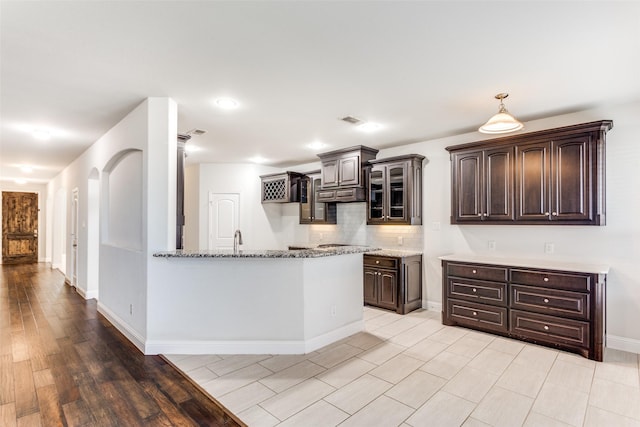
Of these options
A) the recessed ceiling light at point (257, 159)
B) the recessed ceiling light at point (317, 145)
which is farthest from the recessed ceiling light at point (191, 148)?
the recessed ceiling light at point (317, 145)

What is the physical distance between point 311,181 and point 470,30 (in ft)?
14.7

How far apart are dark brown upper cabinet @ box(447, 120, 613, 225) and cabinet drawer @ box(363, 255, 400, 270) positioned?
99 cm

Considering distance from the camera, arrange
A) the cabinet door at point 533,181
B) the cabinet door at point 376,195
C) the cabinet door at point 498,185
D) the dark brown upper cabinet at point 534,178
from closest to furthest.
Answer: the dark brown upper cabinet at point 534,178
the cabinet door at point 533,181
the cabinet door at point 498,185
the cabinet door at point 376,195

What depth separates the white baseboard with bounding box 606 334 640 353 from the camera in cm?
333

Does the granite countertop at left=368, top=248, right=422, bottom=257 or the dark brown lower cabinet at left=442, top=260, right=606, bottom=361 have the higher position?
the granite countertop at left=368, top=248, right=422, bottom=257

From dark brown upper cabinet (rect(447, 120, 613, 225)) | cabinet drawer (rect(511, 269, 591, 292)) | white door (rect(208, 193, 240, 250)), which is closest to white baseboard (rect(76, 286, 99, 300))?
white door (rect(208, 193, 240, 250))

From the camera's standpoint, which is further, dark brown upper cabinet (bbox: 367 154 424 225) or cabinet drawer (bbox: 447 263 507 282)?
dark brown upper cabinet (bbox: 367 154 424 225)

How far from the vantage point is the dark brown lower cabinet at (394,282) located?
4621 mm

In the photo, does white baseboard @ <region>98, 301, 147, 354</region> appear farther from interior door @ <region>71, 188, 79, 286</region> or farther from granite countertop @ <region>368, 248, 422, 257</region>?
granite countertop @ <region>368, 248, 422, 257</region>

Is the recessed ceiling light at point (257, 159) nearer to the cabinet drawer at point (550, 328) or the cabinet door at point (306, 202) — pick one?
the cabinet door at point (306, 202)

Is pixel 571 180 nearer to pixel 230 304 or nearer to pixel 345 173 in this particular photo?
pixel 345 173

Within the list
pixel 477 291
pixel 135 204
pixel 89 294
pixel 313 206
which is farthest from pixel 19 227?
pixel 477 291

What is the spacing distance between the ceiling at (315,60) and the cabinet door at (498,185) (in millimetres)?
479

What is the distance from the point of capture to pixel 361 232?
19.0ft
